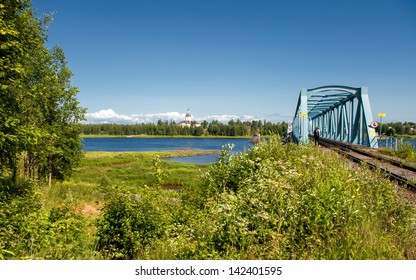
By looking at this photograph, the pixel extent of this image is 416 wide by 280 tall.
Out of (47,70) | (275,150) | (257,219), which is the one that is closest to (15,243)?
(257,219)

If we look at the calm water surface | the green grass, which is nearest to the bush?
the green grass

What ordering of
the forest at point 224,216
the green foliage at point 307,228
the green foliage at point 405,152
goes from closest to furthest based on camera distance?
the green foliage at point 307,228
the forest at point 224,216
the green foliage at point 405,152

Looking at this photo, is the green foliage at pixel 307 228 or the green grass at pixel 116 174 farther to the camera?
the green grass at pixel 116 174

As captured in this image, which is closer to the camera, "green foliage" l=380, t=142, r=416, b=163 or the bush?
the bush

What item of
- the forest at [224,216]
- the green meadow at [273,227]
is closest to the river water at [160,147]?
the forest at [224,216]

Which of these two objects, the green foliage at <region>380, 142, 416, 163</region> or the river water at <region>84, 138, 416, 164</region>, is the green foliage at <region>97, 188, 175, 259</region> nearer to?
the green foliage at <region>380, 142, 416, 163</region>

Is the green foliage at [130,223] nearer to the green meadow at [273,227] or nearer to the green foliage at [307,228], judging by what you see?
the green meadow at [273,227]

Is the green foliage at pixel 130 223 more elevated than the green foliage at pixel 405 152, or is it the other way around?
the green foliage at pixel 405 152

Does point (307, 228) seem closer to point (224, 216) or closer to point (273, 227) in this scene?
point (273, 227)

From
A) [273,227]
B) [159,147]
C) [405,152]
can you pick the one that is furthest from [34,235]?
[159,147]

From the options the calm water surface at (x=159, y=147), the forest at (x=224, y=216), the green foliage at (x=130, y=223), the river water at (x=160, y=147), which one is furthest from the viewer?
the calm water surface at (x=159, y=147)

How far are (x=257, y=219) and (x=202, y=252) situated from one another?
3.47 feet
